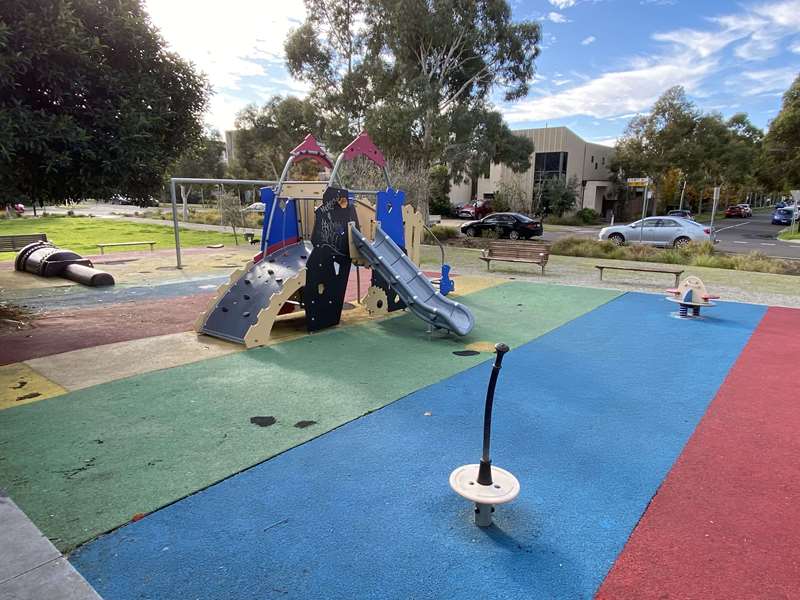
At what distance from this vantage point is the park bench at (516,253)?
43.9 ft

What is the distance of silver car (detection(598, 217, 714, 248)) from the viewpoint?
65.2 feet

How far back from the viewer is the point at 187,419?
445 cm

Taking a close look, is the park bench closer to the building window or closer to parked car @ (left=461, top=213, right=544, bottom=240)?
parked car @ (left=461, top=213, right=544, bottom=240)

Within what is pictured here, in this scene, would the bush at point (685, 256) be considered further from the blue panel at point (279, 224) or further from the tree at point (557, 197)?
the tree at point (557, 197)

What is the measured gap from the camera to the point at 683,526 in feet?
10.0

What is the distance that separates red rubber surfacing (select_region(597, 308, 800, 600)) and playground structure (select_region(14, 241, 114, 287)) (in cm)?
1173

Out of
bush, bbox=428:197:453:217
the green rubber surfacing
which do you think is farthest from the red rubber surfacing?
bush, bbox=428:197:453:217

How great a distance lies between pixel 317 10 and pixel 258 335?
25.7 m

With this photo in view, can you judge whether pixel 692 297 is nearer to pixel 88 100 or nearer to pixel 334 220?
pixel 334 220

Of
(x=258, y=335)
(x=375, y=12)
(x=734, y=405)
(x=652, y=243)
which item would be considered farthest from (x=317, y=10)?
(x=734, y=405)

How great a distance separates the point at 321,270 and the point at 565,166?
132 ft

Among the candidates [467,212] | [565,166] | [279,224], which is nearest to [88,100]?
[279,224]

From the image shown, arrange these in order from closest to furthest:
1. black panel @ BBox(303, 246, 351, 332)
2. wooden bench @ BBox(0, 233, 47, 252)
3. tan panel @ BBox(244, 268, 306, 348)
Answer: tan panel @ BBox(244, 268, 306, 348), black panel @ BBox(303, 246, 351, 332), wooden bench @ BBox(0, 233, 47, 252)

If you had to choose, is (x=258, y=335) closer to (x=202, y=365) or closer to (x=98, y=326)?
(x=202, y=365)
